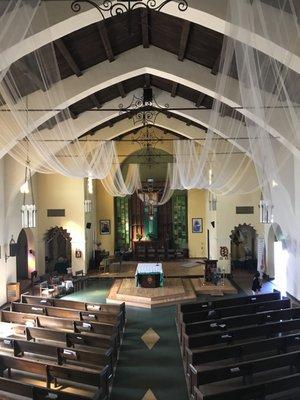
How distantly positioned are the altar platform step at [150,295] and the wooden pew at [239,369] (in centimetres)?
642

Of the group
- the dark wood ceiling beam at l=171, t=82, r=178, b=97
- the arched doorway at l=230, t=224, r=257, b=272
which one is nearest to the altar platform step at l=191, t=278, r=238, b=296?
the arched doorway at l=230, t=224, r=257, b=272

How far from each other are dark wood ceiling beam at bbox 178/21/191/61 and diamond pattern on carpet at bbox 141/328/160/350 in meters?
7.09

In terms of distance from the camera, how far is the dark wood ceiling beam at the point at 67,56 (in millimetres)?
8500

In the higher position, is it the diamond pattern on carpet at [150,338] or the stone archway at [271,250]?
the stone archway at [271,250]

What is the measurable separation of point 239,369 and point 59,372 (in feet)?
9.62

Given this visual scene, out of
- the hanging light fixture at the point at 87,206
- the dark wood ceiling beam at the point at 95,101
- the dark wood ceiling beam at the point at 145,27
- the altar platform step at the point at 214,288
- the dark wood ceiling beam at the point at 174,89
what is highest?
the dark wood ceiling beam at the point at 145,27

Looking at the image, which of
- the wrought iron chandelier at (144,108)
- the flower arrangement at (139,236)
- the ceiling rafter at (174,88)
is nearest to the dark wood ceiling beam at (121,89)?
the wrought iron chandelier at (144,108)

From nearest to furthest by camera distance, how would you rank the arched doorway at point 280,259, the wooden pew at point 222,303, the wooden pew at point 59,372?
the wooden pew at point 59,372 < the wooden pew at point 222,303 < the arched doorway at point 280,259

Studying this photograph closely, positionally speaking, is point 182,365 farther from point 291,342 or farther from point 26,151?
point 26,151

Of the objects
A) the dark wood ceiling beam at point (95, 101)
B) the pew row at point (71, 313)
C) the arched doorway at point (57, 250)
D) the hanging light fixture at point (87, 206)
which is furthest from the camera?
the arched doorway at point (57, 250)

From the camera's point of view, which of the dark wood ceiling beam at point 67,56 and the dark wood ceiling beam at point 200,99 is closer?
the dark wood ceiling beam at point 67,56

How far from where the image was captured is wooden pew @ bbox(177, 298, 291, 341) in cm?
984

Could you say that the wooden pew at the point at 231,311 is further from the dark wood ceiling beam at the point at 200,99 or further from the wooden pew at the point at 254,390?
the dark wood ceiling beam at the point at 200,99

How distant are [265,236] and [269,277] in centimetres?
176
